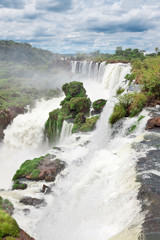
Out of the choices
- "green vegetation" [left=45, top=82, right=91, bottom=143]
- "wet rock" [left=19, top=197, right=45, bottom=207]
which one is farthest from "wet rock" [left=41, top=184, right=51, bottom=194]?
"green vegetation" [left=45, top=82, right=91, bottom=143]

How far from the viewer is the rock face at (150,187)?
14.4ft

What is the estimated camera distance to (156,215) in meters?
4.71

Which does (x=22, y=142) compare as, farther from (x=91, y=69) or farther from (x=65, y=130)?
(x=91, y=69)

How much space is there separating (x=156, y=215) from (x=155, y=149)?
3477 mm

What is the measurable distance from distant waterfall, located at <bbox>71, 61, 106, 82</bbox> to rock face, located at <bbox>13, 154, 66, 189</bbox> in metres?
20.8

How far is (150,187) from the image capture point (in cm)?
562

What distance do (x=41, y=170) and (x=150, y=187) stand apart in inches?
238

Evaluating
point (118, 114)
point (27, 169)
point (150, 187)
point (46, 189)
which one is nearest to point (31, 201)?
point (46, 189)

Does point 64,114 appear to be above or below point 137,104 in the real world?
below

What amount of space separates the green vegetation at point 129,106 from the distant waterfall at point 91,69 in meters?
17.7

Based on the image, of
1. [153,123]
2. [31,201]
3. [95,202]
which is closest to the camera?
[95,202]

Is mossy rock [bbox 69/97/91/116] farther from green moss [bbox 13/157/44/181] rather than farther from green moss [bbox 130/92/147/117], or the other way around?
green moss [bbox 13/157/44/181]

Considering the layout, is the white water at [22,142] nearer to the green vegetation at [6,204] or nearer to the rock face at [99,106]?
the rock face at [99,106]

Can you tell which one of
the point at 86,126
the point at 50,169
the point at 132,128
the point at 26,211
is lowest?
the point at 26,211
